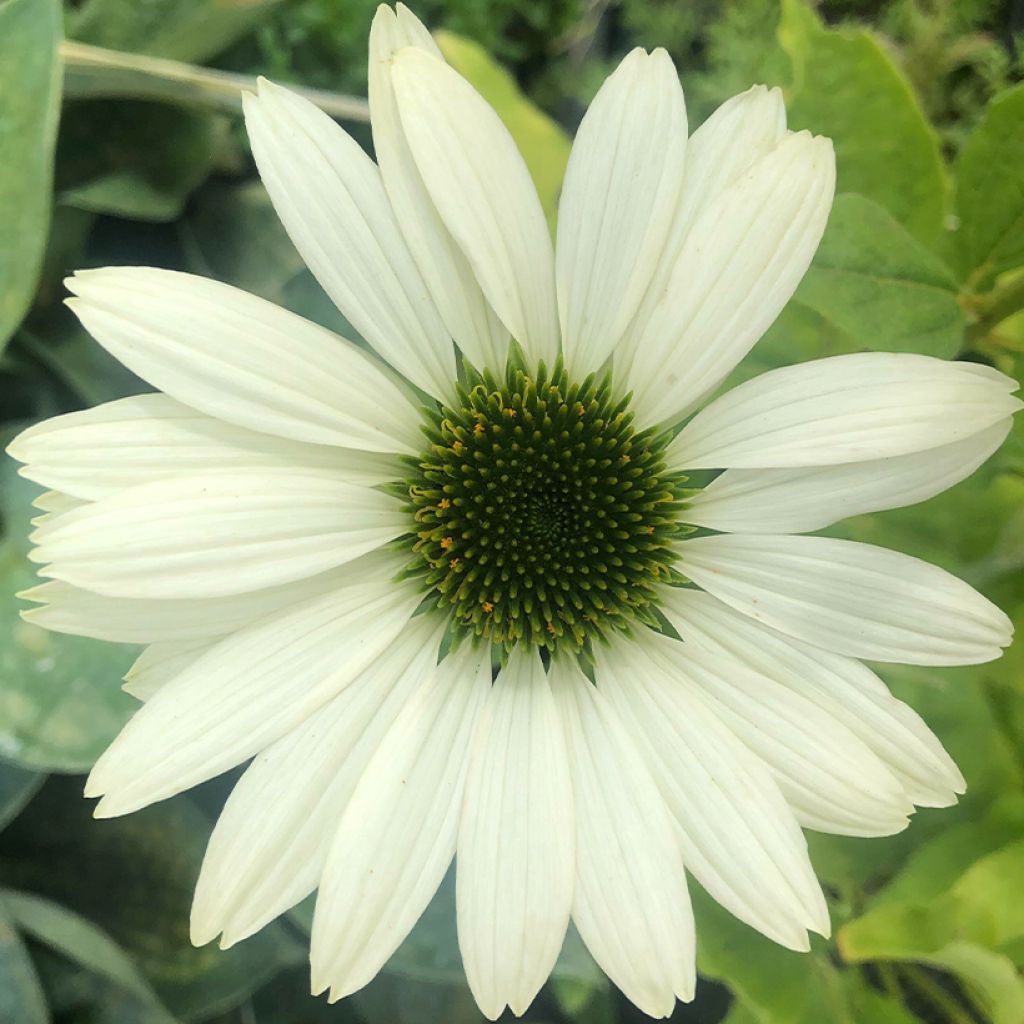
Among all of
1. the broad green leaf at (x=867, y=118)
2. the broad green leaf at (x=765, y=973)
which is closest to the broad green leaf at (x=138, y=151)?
the broad green leaf at (x=867, y=118)

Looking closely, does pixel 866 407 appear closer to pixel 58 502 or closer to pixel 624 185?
pixel 624 185

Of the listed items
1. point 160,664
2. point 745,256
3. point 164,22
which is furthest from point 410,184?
point 164,22

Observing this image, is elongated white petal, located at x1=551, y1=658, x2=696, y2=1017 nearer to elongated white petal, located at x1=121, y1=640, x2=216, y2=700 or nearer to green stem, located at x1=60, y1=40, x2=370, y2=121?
elongated white petal, located at x1=121, y1=640, x2=216, y2=700

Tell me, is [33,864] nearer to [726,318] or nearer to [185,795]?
[185,795]

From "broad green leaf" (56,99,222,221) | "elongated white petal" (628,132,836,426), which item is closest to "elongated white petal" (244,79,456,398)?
"elongated white petal" (628,132,836,426)

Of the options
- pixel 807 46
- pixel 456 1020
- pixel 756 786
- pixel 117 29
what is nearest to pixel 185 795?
pixel 456 1020

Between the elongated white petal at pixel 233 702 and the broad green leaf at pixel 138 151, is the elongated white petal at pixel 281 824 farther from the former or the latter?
the broad green leaf at pixel 138 151

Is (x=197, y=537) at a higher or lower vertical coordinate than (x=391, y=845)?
higher
